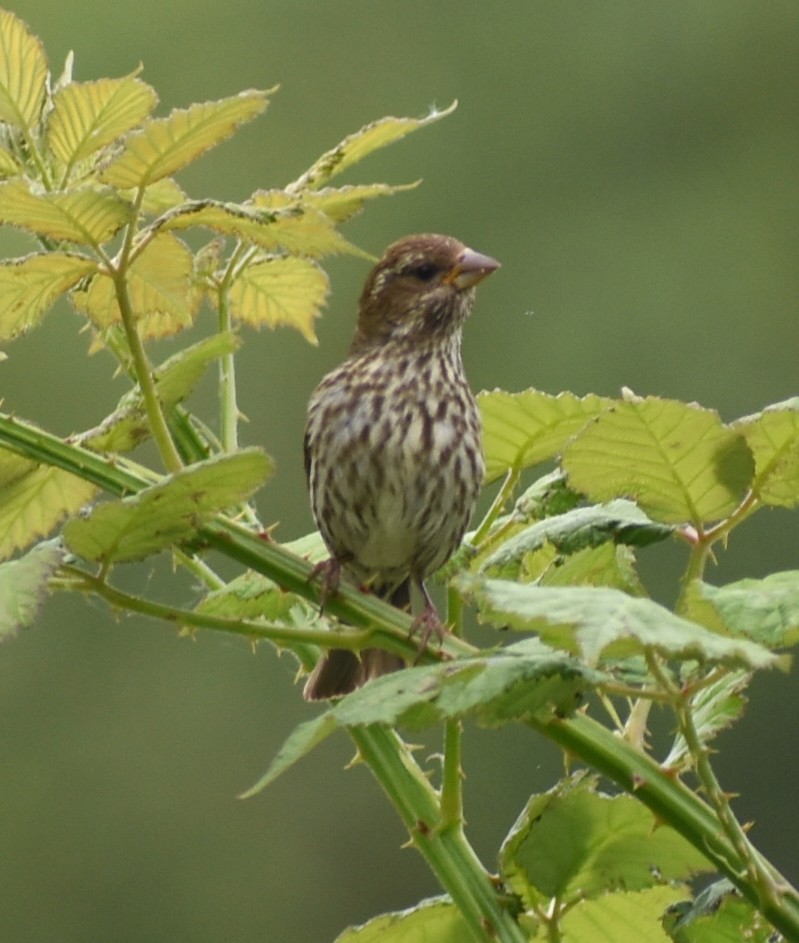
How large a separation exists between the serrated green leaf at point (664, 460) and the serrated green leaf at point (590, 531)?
34 mm

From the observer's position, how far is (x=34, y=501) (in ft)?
7.32

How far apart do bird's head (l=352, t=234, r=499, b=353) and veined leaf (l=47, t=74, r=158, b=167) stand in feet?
6.55

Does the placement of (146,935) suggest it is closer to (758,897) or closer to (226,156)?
(226,156)

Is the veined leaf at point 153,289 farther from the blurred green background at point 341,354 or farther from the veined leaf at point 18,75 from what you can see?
the blurred green background at point 341,354

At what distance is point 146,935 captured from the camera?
16.5 m

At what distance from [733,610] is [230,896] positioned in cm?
1592

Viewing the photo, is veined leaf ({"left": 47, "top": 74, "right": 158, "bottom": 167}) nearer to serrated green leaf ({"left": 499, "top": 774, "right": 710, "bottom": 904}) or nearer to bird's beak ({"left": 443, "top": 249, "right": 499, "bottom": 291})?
serrated green leaf ({"left": 499, "top": 774, "right": 710, "bottom": 904})

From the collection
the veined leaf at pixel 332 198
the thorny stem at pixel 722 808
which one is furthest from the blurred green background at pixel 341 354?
the thorny stem at pixel 722 808

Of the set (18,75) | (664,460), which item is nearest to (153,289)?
(18,75)

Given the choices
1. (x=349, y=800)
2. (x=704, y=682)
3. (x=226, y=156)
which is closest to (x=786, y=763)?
(x=349, y=800)

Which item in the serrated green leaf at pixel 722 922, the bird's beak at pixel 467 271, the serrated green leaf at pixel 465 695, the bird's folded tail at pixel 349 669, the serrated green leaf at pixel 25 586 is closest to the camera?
the serrated green leaf at pixel 465 695

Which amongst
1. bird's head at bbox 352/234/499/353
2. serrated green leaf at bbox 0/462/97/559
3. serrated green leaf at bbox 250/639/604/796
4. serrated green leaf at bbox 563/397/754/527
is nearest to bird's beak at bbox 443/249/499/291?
bird's head at bbox 352/234/499/353

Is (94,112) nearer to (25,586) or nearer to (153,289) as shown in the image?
(153,289)

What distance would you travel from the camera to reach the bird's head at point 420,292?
406cm
